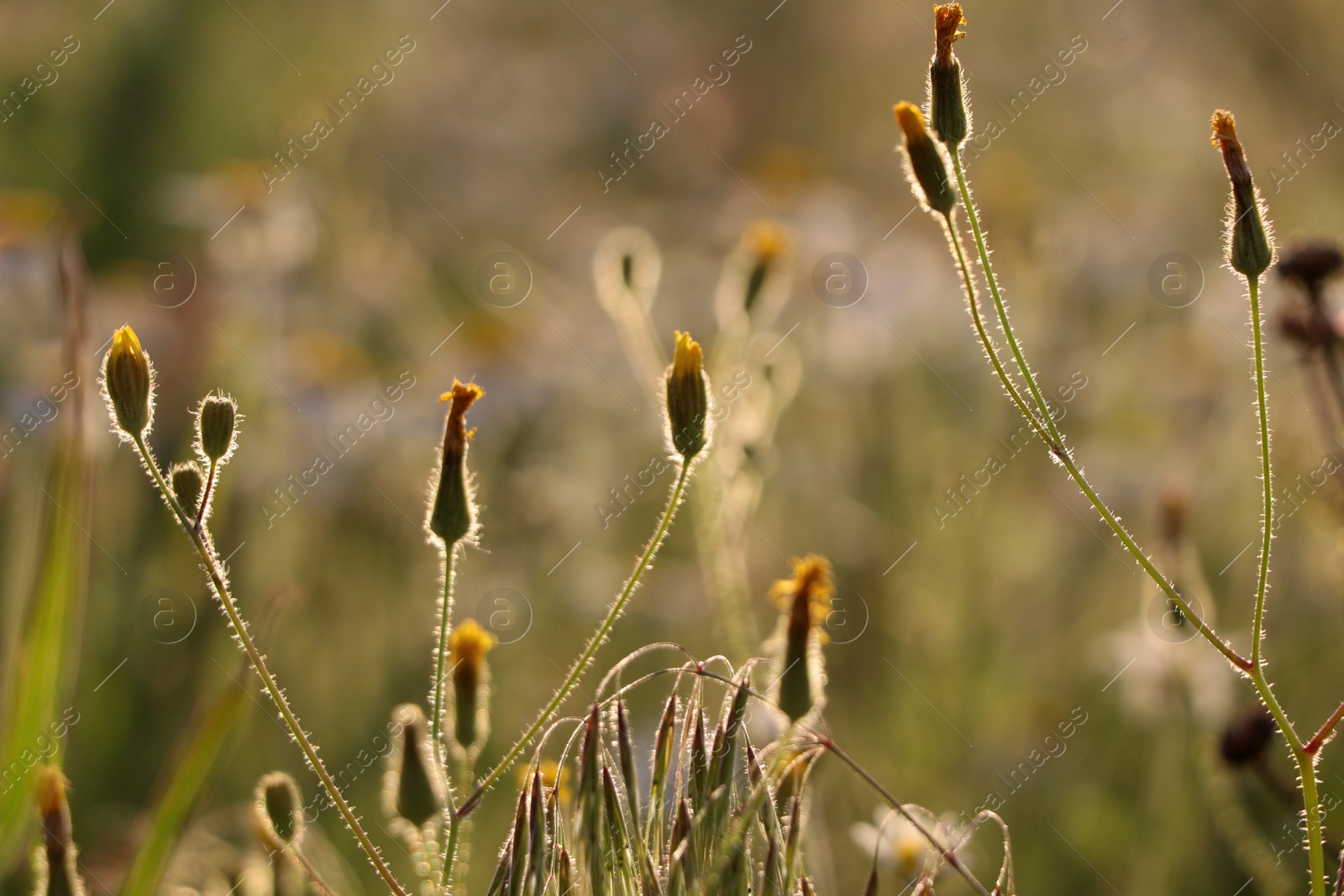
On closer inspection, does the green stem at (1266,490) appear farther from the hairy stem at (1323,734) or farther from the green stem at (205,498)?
the green stem at (205,498)

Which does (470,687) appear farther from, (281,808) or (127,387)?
(127,387)

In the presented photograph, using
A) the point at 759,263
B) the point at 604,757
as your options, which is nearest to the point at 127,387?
the point at 604,757

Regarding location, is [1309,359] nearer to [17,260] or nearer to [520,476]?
[520,476]

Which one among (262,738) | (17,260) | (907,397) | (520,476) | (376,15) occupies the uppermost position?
(376,15)

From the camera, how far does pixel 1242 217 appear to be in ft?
3.48

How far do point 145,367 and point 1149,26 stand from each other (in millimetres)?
7240

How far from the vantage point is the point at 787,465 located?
4.09 meters

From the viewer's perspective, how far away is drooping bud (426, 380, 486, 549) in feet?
3.75

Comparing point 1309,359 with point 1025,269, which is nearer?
point 1309,359

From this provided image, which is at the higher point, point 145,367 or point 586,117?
point 586,117

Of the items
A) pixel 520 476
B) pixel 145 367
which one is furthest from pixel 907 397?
pixel 145 367

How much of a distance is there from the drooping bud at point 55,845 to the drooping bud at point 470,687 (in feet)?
1.37

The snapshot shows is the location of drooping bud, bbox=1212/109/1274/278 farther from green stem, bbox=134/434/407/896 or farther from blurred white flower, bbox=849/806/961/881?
green stem, bbox=134/434/407/896

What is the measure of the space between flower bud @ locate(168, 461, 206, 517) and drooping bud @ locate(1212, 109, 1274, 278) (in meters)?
0.98
